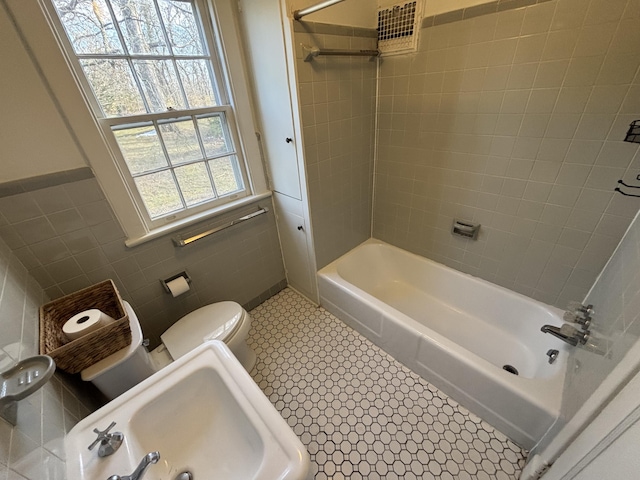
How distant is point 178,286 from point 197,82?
1.11 metres

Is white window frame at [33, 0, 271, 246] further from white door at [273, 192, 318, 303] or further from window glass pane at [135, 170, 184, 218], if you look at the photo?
white door at [273, 192, 318, 303]

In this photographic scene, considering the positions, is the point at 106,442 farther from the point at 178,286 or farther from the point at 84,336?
the point at 178,286

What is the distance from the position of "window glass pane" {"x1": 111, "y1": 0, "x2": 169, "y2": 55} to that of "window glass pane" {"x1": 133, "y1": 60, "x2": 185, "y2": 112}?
0.05 meters

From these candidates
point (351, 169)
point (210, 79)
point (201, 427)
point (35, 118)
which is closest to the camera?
point (201, 427)

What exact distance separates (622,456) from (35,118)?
190 cm

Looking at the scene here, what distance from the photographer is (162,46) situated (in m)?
1.23

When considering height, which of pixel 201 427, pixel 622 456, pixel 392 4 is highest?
pixel 392 4

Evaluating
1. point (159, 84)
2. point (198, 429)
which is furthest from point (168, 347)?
point (159, 84)

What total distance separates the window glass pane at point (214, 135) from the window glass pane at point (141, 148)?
0.24 m

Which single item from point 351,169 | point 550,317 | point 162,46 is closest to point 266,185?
point 351,169

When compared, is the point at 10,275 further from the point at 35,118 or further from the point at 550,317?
the point at 550,317

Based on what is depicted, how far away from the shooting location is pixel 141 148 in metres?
1.30

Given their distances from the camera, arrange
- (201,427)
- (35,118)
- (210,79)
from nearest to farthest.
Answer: (201,427) → (35,118) → (210,79)

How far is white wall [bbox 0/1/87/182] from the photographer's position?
0.90 m
